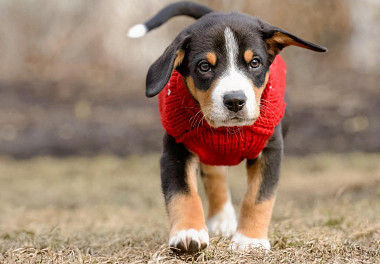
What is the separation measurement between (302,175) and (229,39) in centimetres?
490

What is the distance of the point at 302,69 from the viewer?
13.1m

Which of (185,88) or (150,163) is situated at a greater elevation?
(185,88)

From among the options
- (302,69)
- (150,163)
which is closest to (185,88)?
(150,163)

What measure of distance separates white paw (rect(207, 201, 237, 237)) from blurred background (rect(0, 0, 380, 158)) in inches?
187

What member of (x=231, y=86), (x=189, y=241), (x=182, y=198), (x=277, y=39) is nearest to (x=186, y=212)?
(x=182, y=198)

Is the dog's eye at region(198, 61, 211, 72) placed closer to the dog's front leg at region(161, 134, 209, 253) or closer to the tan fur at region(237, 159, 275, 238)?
the dog's front leg at region(161, 134, 209, 253)

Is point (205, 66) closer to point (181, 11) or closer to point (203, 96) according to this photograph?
point (203, 96)

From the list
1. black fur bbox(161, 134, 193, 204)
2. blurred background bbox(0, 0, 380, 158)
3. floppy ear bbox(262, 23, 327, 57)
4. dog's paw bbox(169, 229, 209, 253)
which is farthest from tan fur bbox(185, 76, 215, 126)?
blurred background bbox(0, 0, 380, 158)

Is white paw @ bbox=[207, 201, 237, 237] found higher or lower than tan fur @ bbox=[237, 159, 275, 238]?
lower

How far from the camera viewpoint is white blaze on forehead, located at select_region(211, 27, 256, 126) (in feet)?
11.2

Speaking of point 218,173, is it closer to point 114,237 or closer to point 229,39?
point 114,237

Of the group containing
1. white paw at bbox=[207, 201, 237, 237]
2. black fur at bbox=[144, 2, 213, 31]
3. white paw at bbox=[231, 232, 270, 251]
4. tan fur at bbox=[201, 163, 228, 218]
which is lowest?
white paw at bbox=[207, 201, 237, 237]

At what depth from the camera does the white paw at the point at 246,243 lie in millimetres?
3738

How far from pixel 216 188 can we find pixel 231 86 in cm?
162
